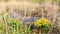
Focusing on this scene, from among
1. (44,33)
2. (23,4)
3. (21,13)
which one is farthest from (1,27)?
(23,4)

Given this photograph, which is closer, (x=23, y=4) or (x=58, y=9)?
(x=58, y=9)

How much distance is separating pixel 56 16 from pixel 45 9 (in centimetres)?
56

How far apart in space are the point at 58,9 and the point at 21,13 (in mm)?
1018

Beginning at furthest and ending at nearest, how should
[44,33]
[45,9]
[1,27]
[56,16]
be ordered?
[45,9] < [56,16] < [44,33] < [1,27]

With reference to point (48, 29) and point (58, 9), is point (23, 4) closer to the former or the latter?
point (58, 9)

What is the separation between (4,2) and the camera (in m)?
6.29

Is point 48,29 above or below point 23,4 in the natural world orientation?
below

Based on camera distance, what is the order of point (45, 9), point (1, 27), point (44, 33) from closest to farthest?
1. point (1, 27)
2. point (44, 33)
3. point (45, 9)

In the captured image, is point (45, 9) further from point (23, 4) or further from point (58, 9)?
point (23, 4)

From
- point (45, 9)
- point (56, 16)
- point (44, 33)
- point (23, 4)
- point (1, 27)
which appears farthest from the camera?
point (23, 4)

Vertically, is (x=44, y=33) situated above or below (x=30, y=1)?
below

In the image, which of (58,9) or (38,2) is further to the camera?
(38,2)

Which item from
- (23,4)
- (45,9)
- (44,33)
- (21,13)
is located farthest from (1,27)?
(23,4)

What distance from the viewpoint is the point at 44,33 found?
14.0 feet
